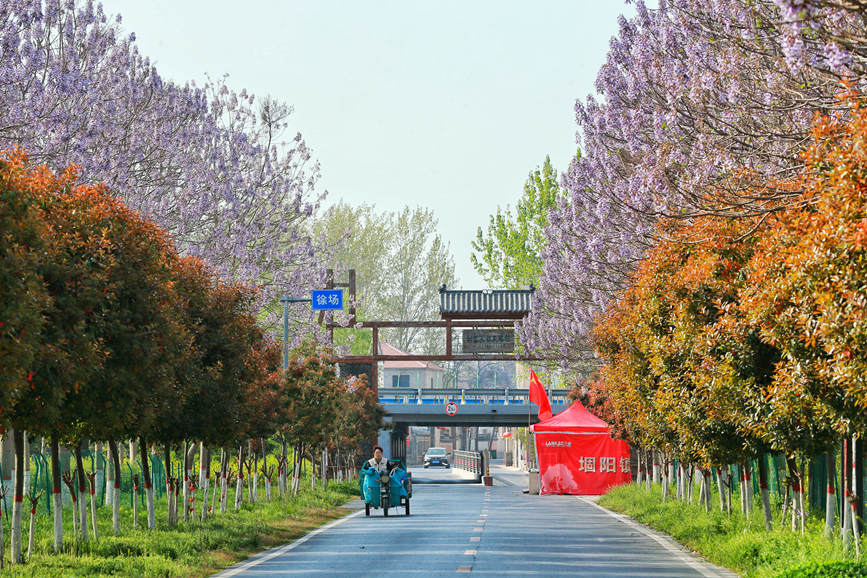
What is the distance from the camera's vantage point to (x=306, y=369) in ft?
124

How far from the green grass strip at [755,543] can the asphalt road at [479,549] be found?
13.7 inches

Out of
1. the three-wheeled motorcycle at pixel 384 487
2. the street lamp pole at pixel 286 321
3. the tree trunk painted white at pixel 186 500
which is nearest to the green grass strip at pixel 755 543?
the three-wheeled motorcycle at pixel 384 487

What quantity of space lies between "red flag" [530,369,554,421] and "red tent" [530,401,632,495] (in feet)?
2.00

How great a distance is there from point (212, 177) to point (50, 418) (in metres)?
18.3

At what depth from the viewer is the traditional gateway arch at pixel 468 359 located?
55.1 metres

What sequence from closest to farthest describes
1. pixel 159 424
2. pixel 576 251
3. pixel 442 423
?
pixel 159 424 < pixel 576 251 < pixel 442 423

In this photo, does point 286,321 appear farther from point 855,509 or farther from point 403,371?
point 403,371

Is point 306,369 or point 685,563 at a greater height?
point 306,369

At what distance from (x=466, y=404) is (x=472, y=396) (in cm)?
141

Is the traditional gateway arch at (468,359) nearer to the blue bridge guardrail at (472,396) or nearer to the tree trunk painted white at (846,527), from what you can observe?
the blue bridge guardrail at (472,396)

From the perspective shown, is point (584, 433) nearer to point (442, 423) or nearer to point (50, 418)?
point (442, 423)

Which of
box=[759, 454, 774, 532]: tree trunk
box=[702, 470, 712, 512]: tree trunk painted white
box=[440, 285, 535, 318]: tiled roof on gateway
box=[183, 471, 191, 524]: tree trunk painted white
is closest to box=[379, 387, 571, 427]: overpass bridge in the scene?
box=[440, 285, 535, 318]: tiled roof on gateway

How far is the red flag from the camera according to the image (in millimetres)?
48812

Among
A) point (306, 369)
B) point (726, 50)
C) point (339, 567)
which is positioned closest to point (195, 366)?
point (339, 567)
